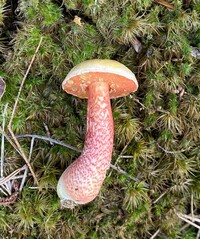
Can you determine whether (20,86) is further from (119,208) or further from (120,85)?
(119,208)

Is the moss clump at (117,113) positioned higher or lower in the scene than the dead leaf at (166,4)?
lower

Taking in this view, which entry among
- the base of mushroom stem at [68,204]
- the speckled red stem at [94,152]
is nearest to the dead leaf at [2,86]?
the speckled red stem at [94,152]

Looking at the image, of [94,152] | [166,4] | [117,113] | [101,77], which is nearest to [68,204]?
[94,152]

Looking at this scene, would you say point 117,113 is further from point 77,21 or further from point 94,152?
point 77,21

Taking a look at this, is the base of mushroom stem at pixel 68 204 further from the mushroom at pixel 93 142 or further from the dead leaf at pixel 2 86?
the dead leaf at pixel 2 86

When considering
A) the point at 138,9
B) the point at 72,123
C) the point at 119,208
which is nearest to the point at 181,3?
the point at 138,9
